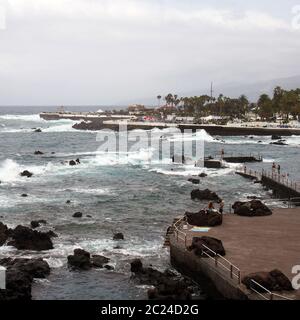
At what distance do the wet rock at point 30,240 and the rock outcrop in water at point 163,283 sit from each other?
19.2 ft

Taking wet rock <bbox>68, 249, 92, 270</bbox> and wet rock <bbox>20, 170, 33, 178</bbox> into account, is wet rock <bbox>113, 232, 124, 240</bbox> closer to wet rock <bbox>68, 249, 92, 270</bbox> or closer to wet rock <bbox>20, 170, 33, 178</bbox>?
wet rock <bbox>68, 249, 92, 270</bbox>

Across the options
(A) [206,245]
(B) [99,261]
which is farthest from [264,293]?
(B) [99,261]

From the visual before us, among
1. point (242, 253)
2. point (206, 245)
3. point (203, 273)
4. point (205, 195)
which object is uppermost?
point (206, 245)

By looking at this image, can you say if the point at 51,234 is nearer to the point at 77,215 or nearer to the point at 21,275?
the point at 77,215

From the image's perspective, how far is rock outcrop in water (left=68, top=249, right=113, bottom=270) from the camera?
23719 mm

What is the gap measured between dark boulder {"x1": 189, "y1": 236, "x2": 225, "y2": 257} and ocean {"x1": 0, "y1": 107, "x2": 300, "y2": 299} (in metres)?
2.60

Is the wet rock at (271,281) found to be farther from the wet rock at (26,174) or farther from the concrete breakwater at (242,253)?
the wet rock at (26,174)

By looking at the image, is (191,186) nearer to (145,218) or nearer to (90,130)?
(145,218)

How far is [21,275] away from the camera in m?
21.3

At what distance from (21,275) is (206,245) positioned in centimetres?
736

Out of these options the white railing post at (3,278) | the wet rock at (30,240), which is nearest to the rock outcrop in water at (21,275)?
the white railing post at (3,278)

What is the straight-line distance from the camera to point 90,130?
136 m
